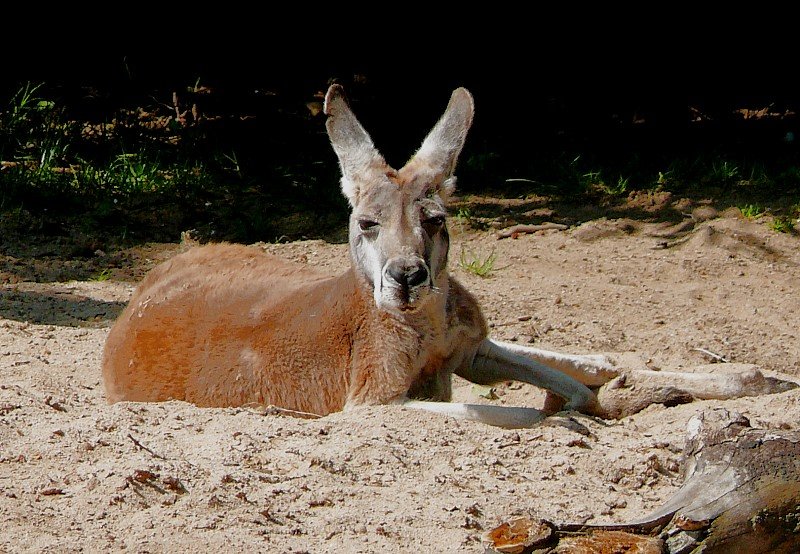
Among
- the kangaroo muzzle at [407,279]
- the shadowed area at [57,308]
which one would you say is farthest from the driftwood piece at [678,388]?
the shadowed area at [57,308]

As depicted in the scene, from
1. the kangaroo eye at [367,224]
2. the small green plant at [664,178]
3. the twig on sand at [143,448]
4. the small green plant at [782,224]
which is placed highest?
the kangaroo eye at [367,224]

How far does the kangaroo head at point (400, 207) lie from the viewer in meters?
5.16

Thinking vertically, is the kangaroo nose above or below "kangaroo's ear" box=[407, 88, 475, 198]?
below

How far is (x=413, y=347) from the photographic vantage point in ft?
17.8

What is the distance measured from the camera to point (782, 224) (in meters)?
8.61

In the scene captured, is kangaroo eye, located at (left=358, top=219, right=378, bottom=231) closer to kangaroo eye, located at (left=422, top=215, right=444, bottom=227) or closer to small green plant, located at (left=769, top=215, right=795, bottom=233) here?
kangaroo eye, located at (left=422, top=215, right=444, bottom=227)

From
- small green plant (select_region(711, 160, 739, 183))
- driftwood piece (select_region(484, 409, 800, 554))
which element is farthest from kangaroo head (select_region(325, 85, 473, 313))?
small green plant (select_region(711, 160, 739, 183))

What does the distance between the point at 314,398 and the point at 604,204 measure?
4592 millimetres

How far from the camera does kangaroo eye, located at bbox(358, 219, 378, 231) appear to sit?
541cm

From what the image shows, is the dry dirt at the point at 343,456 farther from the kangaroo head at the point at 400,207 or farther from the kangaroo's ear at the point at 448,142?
the kangaroo's ear at the point at 448,142

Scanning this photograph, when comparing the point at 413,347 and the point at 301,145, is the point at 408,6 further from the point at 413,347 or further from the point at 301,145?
the point at 413,347

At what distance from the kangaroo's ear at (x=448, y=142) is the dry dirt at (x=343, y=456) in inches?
49.1

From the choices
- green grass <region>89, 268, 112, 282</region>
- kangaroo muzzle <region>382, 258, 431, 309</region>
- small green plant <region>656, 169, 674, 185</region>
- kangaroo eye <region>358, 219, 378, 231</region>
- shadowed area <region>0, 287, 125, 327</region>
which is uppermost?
kangaroo eye <region>358, 219, 378, 231</region>

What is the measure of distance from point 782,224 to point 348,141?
13.6 ft
